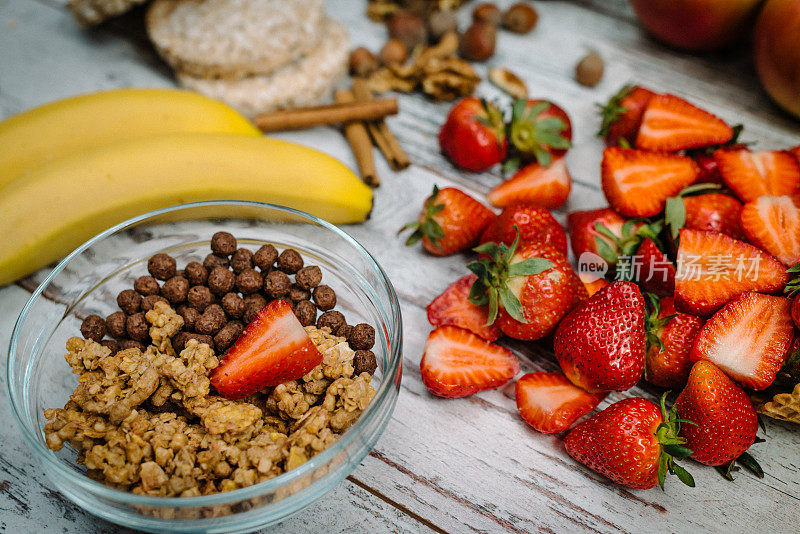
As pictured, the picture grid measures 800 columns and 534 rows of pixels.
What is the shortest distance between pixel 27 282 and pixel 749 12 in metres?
1.85

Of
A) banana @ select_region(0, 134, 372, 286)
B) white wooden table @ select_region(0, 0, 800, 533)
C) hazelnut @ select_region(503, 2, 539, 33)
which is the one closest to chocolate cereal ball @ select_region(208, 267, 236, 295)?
banana @ select_region(0, 134, 372, 286)

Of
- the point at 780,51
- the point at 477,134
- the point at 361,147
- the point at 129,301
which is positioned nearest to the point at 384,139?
the point at 361,147

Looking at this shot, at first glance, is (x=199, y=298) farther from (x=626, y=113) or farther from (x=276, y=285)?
(x=626, y=113)

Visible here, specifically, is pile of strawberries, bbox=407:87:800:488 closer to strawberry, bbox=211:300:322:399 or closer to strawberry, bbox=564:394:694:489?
strawberry, bbox=564:394:694:489

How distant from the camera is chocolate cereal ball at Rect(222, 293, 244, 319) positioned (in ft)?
3.39

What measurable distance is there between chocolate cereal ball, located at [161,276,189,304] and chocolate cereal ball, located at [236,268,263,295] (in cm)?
9

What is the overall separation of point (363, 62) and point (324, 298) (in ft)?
2.83

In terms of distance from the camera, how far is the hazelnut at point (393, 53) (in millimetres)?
1682

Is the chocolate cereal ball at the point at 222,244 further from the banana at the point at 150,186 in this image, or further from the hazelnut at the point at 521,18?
the hazelnut at the point at 521,18

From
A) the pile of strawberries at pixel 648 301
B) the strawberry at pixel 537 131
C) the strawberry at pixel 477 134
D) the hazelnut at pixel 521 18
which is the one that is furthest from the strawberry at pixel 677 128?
the hazelnut at pixel 521 18

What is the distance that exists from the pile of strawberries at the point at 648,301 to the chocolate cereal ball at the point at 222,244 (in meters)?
0.37

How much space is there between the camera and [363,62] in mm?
1665

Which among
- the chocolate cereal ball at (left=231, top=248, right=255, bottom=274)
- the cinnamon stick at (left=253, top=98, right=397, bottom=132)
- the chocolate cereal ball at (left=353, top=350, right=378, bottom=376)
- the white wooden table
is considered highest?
the cinnamon stick at (left=253, top=98, right=397, bottom=132)

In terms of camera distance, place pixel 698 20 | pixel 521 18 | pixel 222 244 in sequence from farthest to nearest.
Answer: pixel 521 18 → pixel 698 20 → pixel 222 244
